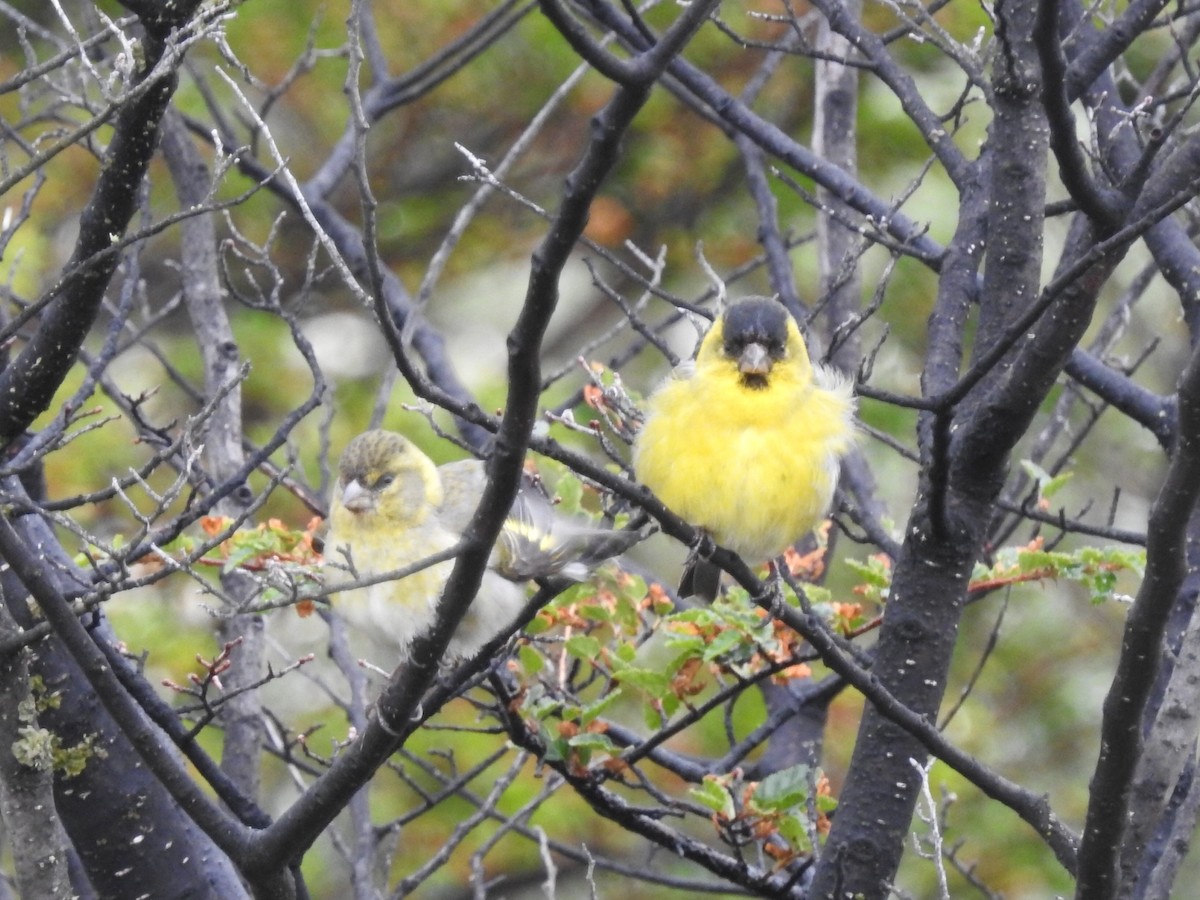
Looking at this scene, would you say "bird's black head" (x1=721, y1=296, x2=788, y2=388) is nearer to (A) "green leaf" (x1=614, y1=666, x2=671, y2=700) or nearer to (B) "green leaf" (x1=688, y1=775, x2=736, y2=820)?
(A) "green leaf" (x1=614, y1=666, x2=671, y2=700)

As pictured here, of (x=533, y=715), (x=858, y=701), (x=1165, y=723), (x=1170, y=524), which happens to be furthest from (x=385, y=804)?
(x=1170, y=524)

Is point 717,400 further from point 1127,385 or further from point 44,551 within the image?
point 44,551

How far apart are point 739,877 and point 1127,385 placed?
1920 mm

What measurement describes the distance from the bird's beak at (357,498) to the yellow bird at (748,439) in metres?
0.80

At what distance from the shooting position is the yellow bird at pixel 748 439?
4199mm

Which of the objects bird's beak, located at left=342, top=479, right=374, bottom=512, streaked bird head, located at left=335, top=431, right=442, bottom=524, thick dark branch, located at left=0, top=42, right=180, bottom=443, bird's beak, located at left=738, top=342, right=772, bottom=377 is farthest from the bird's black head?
thick dark branch, located at left=0, top=42, right=180, bottom=443

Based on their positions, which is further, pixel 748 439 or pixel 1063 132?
pixel 748 439

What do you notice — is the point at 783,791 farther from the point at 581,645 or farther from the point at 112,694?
the point at 112,694

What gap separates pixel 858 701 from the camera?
28.0 ft

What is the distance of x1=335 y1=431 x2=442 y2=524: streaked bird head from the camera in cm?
468

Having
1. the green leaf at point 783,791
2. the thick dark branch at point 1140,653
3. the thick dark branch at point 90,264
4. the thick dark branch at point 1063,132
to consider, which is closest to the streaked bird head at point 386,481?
the thick dark branch at point 90,264

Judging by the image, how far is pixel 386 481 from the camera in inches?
186

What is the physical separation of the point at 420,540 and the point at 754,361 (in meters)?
1.12

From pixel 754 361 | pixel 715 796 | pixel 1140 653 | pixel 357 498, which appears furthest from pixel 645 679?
pixel 1140 653
